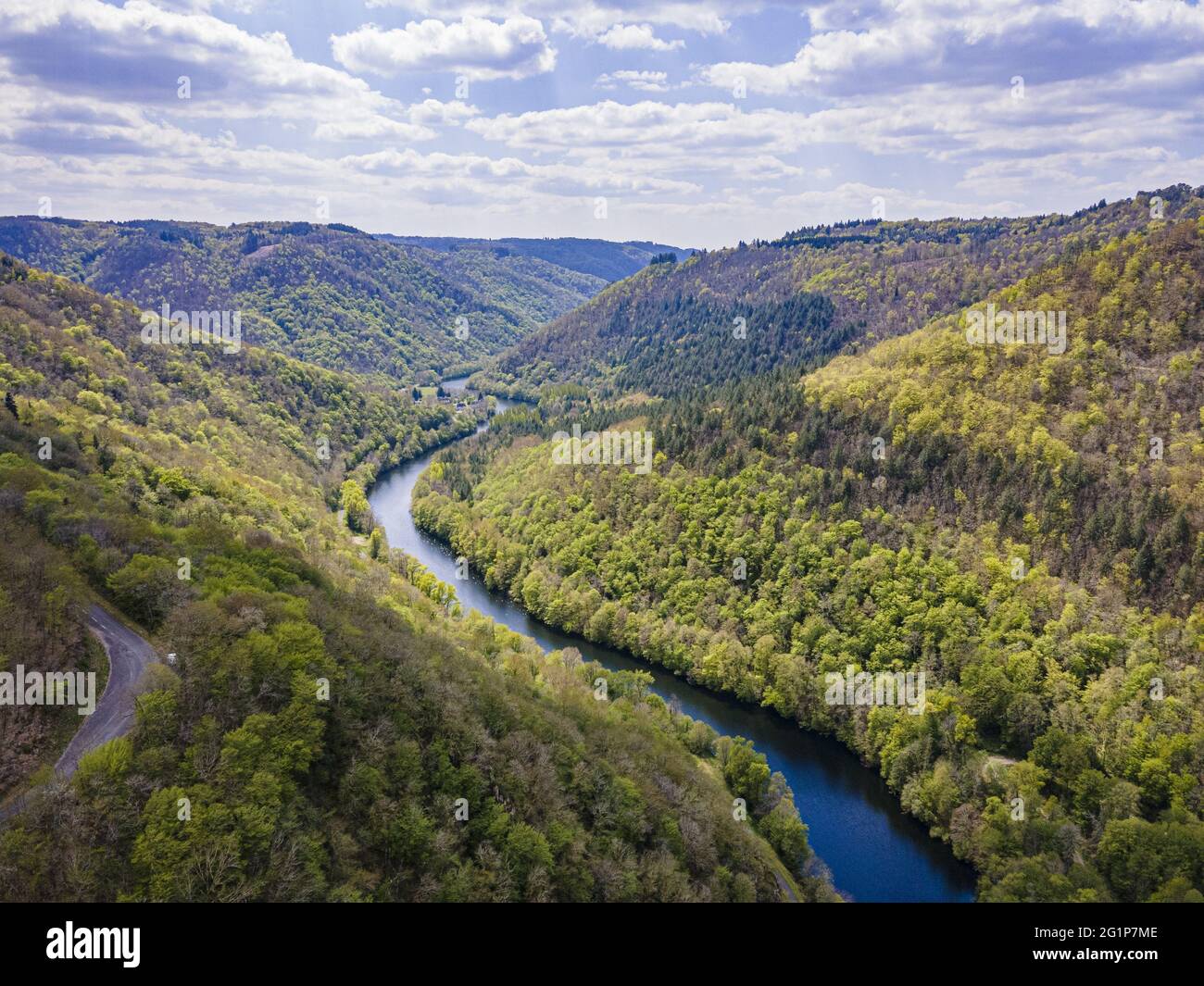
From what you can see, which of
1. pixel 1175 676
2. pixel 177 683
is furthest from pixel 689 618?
pixel 177 683

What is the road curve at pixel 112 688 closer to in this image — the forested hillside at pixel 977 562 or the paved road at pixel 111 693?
the paved road at pixel 111 693

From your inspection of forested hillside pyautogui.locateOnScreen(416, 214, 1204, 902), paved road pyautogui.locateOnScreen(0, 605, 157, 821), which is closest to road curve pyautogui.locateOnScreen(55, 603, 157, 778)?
paved road pyautogui.locateOnScreen(0, 605, 157, 821)

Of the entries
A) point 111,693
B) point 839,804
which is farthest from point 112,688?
point 839,804

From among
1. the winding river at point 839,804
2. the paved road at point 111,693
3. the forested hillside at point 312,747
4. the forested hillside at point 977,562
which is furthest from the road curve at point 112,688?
the forested hillside at point 977,562

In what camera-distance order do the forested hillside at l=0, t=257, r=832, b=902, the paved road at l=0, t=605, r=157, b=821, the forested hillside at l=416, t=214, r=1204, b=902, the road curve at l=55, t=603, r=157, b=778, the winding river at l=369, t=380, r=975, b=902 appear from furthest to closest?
the forested hillside at l=416, t=214, r=1204, b=902 → the winding river at l=369, t=380, r=975, b=902 → the road curve at l=55, t=603, r=157, b=778 → the paved road at l=0, t=605, r=157, b=821 → the forested hillside at l=0, t=257, r=832, b=902

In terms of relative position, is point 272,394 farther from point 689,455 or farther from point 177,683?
point 177,683

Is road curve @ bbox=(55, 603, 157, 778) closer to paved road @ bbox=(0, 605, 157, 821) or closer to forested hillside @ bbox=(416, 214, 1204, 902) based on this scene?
paved road @ bbox=(0, 605, 157, 821)
